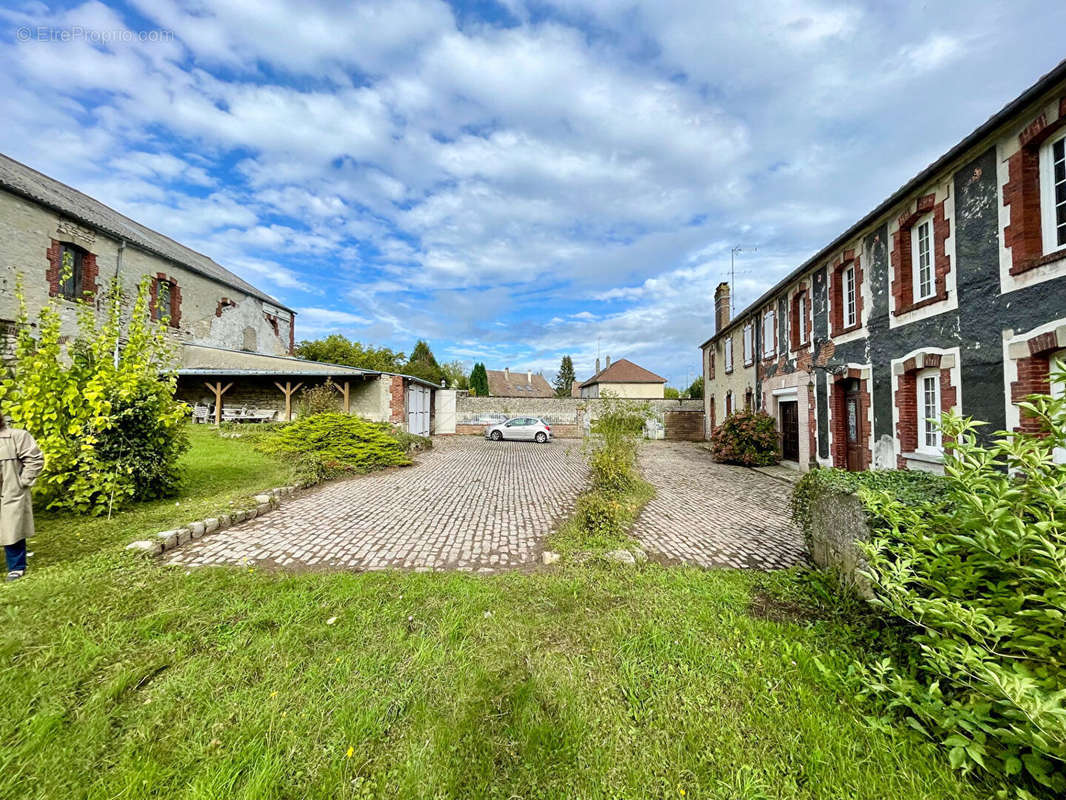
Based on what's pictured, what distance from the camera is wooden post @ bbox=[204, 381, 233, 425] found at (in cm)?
1606

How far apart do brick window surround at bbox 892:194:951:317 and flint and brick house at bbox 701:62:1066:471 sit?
22mm

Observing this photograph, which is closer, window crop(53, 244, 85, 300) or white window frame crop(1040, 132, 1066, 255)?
white window frame crop(1040, 132, 1066, 255)

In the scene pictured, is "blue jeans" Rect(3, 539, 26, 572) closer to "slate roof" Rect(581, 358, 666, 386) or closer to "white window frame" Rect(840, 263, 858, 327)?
"white window frame" Rect(840, 263, 858, 327)

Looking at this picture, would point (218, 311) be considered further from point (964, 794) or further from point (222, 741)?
point (964, 794)

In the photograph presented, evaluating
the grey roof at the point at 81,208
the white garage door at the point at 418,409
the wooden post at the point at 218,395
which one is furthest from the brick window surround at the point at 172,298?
the white garage door at the point at 418,409

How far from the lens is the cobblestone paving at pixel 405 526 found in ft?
14.2

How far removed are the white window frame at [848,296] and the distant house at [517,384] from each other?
43.1 m

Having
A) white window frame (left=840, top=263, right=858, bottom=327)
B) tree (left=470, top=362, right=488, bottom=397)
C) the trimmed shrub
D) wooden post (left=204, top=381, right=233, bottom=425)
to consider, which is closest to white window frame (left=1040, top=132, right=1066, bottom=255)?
white window frame (left=840, top=263, right=858, bottom=327)

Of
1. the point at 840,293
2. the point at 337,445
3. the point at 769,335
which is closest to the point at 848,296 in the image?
the point at 840,293

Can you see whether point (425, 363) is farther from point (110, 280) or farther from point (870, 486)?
point (870, 486)

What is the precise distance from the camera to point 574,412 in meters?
23.6

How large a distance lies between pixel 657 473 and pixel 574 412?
1291 centimetres

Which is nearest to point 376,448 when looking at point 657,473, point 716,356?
point 657,473

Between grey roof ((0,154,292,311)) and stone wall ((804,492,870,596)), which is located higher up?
grey roof ((0,154,292,311))
